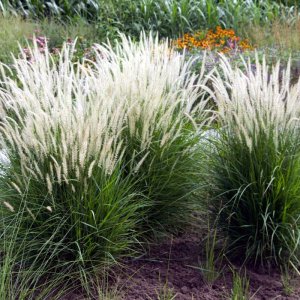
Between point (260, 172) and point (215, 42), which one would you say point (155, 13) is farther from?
point (260, 172)

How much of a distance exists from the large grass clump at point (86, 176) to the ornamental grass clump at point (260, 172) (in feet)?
0.98

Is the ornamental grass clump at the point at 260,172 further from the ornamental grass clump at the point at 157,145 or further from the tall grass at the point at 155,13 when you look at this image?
the tall grass at the point at 155,13

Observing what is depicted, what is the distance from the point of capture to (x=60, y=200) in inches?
141

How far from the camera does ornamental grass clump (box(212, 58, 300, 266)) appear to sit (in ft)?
12.1

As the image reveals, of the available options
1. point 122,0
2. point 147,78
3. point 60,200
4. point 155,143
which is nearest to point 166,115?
point 155,143

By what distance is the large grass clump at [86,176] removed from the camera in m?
3.47

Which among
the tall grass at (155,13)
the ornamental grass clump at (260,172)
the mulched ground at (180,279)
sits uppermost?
the ornamental grass clump at (260,172)

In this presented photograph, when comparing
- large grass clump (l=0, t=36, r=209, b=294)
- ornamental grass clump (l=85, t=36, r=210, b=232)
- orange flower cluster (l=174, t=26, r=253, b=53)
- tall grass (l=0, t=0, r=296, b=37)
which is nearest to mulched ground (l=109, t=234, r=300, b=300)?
large grass clump (l=0, t=36, r=209, b=294)

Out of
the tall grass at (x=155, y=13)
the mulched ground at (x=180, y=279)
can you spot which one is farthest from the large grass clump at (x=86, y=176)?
the tall grass at (x=155, y=13)

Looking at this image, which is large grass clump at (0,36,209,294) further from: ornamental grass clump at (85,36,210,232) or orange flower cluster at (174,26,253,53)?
orange flower cluster at (174,26,253,53)

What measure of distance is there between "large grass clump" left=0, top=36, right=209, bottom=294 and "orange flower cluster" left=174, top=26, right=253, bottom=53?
5235 millimetres

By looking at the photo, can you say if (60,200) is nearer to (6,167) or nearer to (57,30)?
(6,167)

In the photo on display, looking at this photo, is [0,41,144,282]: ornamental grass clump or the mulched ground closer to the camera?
[0,41,144,282]: ornamental grass clump

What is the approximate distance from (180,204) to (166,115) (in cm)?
60
